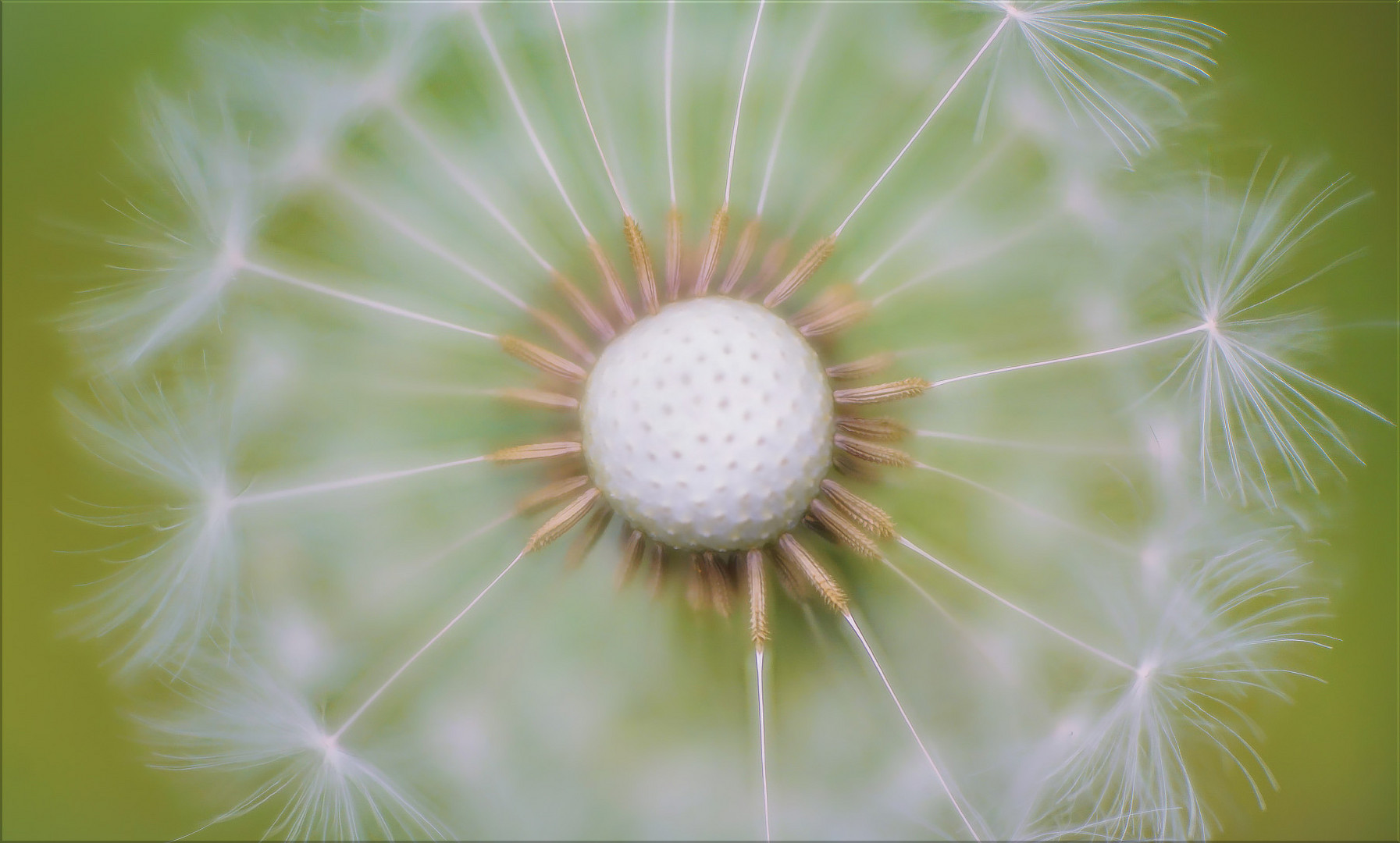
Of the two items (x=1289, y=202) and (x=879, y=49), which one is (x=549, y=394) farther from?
(x=1289, y=202)

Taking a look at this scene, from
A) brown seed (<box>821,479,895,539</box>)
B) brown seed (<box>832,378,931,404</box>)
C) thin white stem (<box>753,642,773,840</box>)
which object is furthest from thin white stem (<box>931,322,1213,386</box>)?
thin white stem (<box>753,642,773,840</box>)

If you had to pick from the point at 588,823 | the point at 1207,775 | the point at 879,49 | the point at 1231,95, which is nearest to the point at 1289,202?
the point at 1231,95

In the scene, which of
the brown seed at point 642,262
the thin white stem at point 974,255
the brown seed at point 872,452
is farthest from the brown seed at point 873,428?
the brown seed at point 642,262

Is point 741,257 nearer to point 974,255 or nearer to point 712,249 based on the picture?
point 712,249

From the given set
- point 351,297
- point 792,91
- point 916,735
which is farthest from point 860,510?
point 351,297

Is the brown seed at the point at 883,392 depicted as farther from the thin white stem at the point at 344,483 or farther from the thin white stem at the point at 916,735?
the thin white stem at the point at 344,483

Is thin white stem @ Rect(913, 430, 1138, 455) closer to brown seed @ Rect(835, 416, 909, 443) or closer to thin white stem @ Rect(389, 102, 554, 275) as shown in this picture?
brown seed @ Rect(835, 416, 909, 443)
